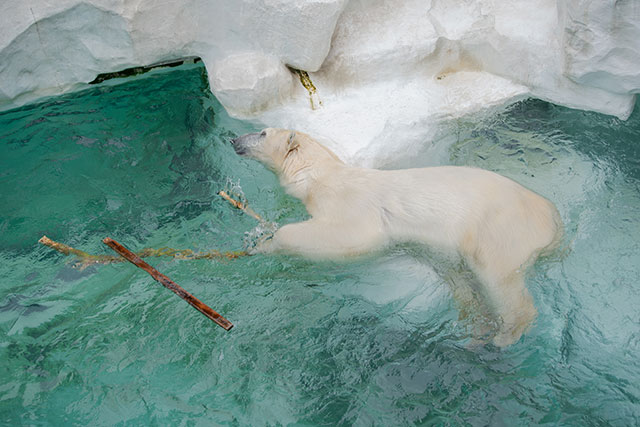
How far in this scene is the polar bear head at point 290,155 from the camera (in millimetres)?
4180

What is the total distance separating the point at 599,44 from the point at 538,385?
281cm

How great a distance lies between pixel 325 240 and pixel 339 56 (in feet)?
7.46

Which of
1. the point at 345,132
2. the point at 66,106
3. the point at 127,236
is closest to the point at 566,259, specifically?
the point at 345,132

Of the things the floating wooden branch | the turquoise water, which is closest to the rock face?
the turquoise water

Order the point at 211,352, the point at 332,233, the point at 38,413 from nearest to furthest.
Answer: the point at 38,413 < the point at 211,352 < the point at 332,233

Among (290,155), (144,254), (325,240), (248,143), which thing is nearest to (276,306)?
(325,240)

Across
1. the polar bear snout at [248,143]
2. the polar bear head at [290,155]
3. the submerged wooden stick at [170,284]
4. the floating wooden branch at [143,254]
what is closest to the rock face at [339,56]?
the polar bear head at [290,155]

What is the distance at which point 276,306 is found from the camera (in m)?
3.75

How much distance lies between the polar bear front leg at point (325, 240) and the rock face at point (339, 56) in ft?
3.70

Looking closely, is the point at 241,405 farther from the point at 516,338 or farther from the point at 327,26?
the point at 327,26

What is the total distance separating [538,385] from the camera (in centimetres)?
324

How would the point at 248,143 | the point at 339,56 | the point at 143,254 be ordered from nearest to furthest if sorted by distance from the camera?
the point at 143,254 < the point at 248,143 < the point at 339,56

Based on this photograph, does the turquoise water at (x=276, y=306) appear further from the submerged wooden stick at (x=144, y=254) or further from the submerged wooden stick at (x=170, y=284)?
the submerged wooden stick at (x=170, y=284)

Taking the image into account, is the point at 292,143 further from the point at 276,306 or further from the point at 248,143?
the point at 276,306
